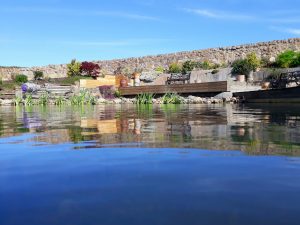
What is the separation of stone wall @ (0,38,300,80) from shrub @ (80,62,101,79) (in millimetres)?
6191

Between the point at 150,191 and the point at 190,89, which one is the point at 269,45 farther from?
the point at 150,191

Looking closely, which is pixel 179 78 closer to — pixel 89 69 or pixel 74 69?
pixel 89 69

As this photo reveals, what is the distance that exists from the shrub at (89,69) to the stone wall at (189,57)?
619 centimetres

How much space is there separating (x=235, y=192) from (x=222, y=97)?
23472 mm

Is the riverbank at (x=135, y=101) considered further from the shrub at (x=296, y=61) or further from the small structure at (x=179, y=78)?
the shrub at (x=296, y=61)

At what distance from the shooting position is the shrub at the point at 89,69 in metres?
43.5

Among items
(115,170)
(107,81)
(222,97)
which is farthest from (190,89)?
(115,170)

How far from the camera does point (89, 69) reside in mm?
43625

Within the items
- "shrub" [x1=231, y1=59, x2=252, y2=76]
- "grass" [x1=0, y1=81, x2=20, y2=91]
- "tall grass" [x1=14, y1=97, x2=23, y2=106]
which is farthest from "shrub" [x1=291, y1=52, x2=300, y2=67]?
"grass" [x1=0, y1=81, x2=20, y2=91]

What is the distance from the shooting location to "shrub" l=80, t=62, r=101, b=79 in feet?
143

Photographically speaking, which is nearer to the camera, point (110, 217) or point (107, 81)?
point (110, 217)

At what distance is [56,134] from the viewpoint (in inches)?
256

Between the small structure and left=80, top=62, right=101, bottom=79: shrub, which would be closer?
the small structure

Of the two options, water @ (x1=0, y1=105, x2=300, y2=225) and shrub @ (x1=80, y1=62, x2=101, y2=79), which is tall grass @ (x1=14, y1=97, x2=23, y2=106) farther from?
water @ (x1=0, y1=105, x2=300, y2=225)
